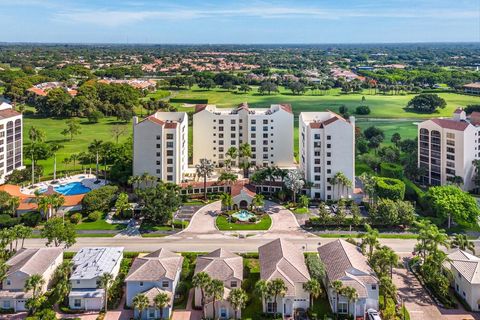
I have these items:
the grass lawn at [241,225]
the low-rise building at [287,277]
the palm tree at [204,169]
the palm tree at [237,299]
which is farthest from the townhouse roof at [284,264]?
the palm tree at [204,169]

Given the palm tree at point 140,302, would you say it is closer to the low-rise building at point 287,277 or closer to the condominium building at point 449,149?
the low-rise building at point 287,277

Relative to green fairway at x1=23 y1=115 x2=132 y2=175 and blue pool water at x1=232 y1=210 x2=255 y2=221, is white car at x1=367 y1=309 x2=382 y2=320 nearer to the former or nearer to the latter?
blue pool water at x1=232 y1=210 x2=255 y2=221

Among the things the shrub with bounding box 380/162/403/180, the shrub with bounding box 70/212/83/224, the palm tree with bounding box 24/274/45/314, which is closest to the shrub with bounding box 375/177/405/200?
the shrub with bounding box 380/162/403/180

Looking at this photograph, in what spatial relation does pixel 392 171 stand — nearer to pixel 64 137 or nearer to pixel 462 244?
pixel 462 244

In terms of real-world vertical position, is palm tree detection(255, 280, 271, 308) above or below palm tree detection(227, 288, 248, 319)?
above

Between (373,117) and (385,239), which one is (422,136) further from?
(373,117)
